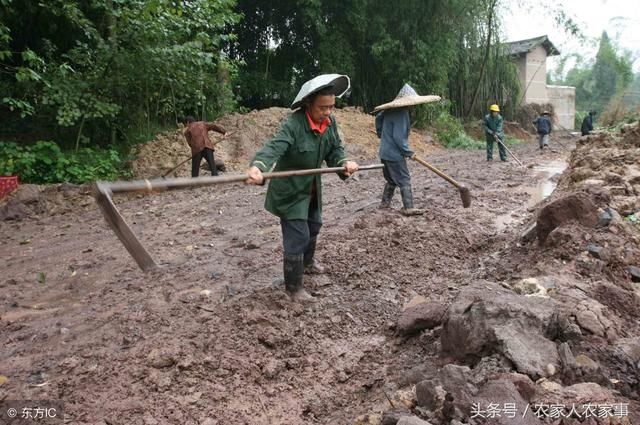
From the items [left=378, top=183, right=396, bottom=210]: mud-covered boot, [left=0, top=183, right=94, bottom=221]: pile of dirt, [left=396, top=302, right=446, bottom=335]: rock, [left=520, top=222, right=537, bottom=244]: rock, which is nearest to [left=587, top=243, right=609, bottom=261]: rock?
[left=520, top=222, right=537, bottom=244]: rock

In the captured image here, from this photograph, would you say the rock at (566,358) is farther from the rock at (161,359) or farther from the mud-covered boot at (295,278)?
the rock at (161,359)

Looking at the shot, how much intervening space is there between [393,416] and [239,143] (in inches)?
439

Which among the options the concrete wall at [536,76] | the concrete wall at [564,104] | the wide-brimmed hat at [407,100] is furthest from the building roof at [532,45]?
the wide-brimmed hat at [407,100]

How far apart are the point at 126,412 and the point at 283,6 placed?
18733 millimetres

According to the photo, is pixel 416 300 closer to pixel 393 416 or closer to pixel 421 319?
pixel 421 319

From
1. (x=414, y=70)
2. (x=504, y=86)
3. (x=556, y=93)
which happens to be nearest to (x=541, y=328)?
(x=414, y=70)

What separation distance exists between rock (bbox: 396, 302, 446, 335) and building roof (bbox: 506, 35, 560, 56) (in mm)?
29442

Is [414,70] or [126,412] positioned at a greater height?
[414,70]

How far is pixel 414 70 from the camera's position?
1905cm

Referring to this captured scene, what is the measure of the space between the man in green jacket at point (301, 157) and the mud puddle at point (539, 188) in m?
3.08

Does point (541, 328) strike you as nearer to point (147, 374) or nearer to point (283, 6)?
point (147, 374)

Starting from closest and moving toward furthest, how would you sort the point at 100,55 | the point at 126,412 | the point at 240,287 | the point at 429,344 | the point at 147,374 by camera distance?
the point at 126,412 < the point at 147,374 < the point at 429,344 < the point at 240,287 < the point at 100,55

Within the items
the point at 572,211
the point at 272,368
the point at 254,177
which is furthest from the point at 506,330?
the point at 572,211

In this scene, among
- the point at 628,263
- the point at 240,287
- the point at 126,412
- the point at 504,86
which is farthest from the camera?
the point at 504,86
